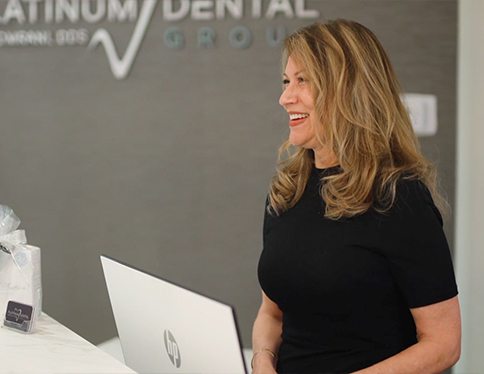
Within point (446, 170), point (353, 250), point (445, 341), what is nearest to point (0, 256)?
point (353, 250)

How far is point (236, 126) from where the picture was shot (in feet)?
13.3

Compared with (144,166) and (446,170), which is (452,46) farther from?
(144,166)

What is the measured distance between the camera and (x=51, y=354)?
5.82ft

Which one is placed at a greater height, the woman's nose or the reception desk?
the woman's nose

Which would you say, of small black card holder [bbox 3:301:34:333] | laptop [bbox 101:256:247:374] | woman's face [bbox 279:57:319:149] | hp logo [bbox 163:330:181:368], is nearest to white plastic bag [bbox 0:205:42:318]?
small black card holder [bbox 3:301:34:333]

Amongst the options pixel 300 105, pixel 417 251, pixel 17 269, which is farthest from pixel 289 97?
pixel 17 269

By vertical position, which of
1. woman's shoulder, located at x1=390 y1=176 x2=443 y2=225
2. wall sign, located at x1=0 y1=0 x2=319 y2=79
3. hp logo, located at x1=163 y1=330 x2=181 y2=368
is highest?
wall sign, located at x1=0 y1=0 x2=319 y2=79

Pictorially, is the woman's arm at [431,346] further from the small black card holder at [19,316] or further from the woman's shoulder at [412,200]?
the small black card holder at [19,316]

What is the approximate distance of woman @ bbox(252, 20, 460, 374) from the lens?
1771mm

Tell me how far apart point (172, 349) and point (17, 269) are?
2.14ft

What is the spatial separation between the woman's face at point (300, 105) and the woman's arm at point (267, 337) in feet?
1.47

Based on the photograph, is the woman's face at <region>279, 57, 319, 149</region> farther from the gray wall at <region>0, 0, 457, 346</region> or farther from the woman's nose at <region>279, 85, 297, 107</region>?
the gray wall at <region>0, 0, 457, 346</region>

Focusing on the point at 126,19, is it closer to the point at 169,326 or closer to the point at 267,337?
the point at 267,337

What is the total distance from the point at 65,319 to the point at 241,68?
67.9 inches
